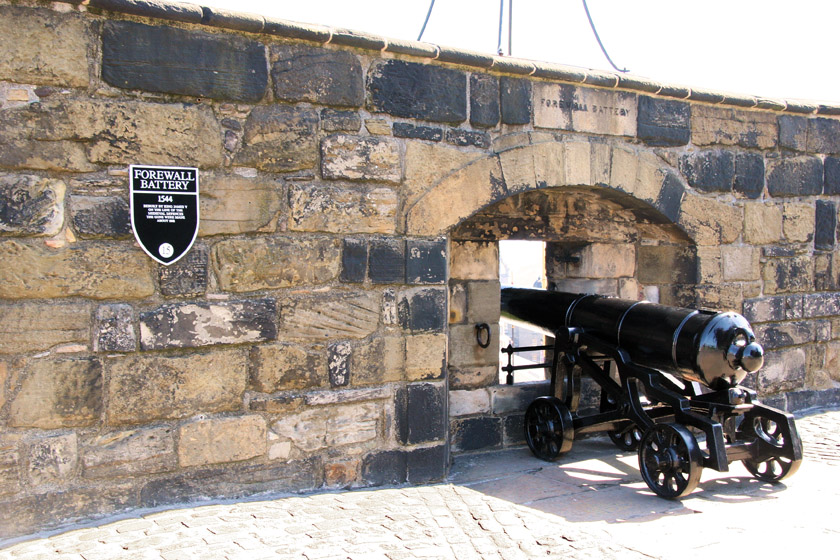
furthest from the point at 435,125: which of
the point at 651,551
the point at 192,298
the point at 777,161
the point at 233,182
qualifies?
the point at 777,161

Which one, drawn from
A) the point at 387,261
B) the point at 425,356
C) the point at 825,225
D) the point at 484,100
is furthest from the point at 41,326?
the point at 825,225

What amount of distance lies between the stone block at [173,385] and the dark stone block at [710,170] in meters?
3.64

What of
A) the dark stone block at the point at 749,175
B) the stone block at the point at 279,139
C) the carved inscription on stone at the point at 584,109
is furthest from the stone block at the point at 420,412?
the dark stone block at the point at 749,175

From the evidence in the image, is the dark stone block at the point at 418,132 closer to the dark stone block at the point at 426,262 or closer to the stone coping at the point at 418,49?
the stone coping at the point at 418,49

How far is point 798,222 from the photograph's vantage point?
5605 mm

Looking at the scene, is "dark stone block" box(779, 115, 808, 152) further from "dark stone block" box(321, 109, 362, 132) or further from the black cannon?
"dark stone block" box(321, 109, 362, 132)

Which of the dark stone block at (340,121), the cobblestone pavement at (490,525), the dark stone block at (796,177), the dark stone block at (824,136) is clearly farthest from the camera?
the dark stone block at (824,136)

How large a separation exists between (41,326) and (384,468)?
203 cm

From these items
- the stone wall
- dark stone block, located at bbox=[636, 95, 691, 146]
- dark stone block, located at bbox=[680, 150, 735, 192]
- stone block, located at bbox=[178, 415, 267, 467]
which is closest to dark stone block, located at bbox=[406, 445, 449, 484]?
the stone wall

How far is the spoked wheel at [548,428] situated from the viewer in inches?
177

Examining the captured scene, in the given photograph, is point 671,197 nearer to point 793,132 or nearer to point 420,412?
point 793,132

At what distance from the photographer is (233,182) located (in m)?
3.54

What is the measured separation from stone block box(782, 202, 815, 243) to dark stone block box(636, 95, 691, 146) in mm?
1330

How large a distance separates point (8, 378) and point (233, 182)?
1463 mm
